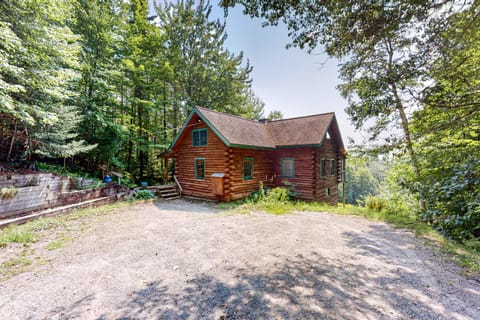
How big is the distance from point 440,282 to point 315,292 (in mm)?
2223

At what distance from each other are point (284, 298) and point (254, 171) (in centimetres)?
885

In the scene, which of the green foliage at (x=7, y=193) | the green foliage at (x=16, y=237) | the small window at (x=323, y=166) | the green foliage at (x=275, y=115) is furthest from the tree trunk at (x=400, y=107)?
the green foliage at (x=275, y=115)

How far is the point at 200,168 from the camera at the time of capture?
1157cm

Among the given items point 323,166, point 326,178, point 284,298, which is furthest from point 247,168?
point 284,298

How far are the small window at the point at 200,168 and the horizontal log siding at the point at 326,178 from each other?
6.77m

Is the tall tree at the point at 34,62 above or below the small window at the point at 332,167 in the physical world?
above

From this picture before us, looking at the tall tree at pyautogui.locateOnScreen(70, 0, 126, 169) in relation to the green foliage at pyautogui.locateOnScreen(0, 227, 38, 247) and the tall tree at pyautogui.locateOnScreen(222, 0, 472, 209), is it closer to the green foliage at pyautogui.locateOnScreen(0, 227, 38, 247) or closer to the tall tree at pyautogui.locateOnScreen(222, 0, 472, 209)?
the green foliage at pyautogui.locateOnScreen(0, 227, 38, 247)

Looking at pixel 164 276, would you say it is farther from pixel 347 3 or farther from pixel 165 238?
pixel 347 3

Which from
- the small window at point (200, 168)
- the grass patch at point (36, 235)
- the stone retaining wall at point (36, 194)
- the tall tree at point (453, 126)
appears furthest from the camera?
the small window at point (200, 168)

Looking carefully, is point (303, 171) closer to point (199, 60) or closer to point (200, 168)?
point (200, 168)

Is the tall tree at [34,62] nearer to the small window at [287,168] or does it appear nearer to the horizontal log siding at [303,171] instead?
the small window at [287,168]

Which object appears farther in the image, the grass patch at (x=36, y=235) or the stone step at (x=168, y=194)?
the stone step at (x=168, y=194)

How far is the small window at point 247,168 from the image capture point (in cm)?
1101

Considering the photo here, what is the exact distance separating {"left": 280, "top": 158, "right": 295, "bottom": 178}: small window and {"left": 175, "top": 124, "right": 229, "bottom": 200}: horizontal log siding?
14.3 feet
